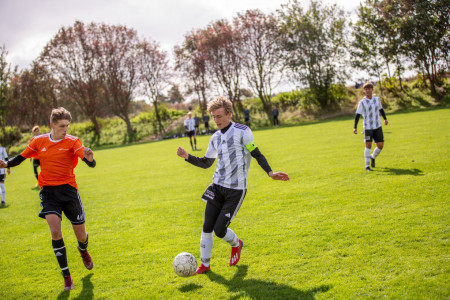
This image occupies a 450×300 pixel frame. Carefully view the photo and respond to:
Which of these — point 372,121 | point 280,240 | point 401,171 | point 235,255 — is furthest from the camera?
point 372,121

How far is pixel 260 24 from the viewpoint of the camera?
129 feet

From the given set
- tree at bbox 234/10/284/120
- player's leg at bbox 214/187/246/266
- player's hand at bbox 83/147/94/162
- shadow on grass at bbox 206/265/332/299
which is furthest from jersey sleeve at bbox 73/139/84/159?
tree at bbox 234/10/284/120

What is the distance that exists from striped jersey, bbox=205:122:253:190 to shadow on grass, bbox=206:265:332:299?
121cm

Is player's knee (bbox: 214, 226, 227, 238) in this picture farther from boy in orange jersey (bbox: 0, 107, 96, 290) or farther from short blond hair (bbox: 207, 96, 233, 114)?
boy in orange jersey (bbox: 0, 107, 96, 290)

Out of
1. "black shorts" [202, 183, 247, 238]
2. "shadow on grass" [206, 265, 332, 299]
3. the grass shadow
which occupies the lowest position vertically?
"shadow on grass" [206, 265, 332, 299]

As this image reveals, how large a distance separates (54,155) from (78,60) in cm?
4259

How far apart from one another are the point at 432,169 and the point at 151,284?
25.0 feet

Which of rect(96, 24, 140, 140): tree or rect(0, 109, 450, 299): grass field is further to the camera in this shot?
rect(96, 24, 140, 140): tree

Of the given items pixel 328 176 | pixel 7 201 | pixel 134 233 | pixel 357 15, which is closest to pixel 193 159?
pixel 134 233

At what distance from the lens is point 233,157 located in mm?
4820

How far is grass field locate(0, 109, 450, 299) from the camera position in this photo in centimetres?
419

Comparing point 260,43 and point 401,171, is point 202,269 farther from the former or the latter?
point 260,43

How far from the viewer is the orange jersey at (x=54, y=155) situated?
5047 mm

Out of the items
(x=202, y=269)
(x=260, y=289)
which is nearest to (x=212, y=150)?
(x=202, y=269)
